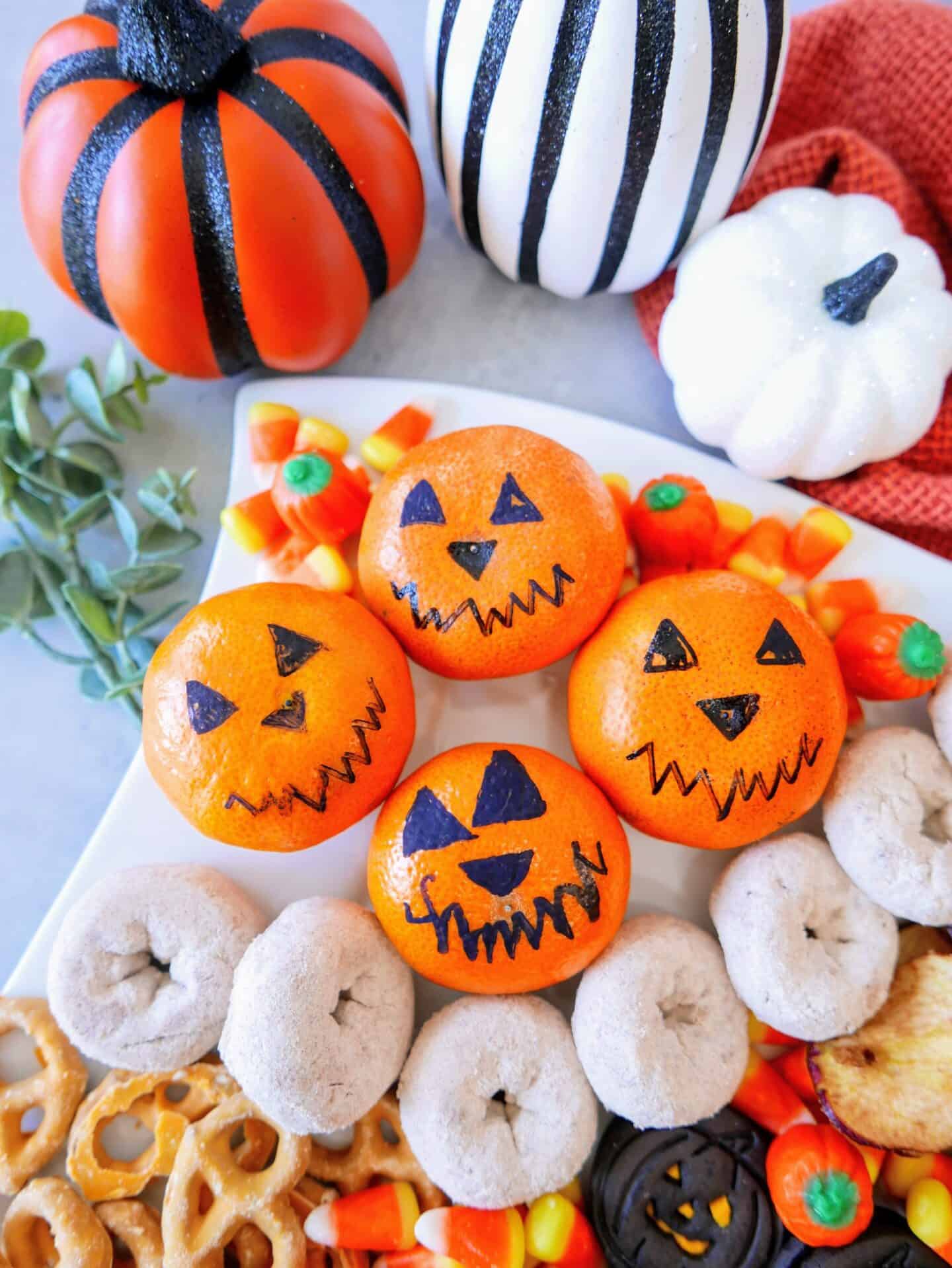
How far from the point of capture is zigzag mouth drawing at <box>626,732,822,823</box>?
2.44ft

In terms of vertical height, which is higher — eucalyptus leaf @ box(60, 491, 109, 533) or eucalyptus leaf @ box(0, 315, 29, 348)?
eucalyptus leaf @ box(0, 315, 29, 348)

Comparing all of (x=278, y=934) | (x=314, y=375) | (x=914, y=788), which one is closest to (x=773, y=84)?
(x=314, y=375)

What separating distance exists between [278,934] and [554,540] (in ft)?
1.33

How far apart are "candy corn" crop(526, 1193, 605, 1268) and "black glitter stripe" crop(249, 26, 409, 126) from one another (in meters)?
1.05

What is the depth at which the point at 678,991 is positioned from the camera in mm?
821

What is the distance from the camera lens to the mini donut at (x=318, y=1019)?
29.1 inches

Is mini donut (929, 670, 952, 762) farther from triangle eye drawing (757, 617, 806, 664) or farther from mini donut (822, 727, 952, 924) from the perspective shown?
triangle eye drawing (757, 617, 806, 664)

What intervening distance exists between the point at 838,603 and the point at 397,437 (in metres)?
0.48

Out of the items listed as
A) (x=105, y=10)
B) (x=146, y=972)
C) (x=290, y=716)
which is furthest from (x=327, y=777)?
(x=105, y=10)

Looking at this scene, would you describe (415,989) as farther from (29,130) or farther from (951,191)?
(951,191)

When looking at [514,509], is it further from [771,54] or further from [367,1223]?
[367,1223]

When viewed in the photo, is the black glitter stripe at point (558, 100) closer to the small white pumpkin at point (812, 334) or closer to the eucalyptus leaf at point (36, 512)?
the small white pumpkin at point (812, 334)

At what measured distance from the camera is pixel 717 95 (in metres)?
0.83

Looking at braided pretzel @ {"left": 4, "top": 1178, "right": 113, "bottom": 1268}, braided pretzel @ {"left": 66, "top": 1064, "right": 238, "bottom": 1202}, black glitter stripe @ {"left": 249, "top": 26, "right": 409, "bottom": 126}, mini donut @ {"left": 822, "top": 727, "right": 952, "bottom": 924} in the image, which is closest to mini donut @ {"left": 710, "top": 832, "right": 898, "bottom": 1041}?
mini donut @ {"left": 822, "top": 727, "right": 952, "bottom": 924}
